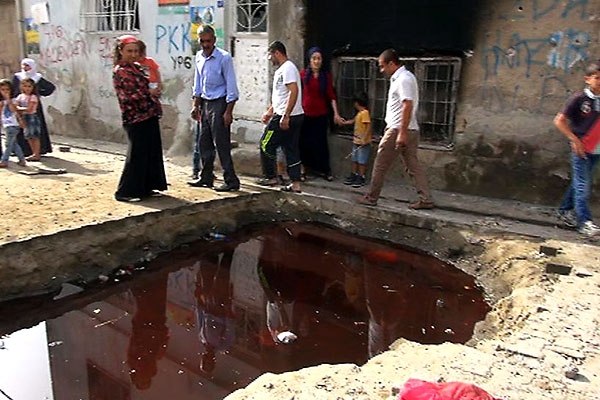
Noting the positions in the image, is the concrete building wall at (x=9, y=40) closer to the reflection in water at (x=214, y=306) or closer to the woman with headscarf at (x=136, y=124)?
the woman with headscarf at (x=136, y=124)

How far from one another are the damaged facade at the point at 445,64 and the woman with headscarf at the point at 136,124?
8.03 ft

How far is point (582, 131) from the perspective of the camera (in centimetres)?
485

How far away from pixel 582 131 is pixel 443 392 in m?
3.61

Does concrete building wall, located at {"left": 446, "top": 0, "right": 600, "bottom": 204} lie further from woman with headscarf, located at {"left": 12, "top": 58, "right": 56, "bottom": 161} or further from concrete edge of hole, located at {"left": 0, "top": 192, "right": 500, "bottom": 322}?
woman with headscarf, located at {"left": 12, "top": 58, "right": 56, "bottom": 161}

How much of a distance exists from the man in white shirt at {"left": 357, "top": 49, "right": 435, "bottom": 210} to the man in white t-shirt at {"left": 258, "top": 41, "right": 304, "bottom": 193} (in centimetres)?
99

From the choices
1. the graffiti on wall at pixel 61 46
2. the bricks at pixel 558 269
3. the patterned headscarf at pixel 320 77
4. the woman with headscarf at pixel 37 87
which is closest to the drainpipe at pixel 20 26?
the graffiti on wall at pixel 61 46

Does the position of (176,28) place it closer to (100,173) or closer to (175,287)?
(100,173)

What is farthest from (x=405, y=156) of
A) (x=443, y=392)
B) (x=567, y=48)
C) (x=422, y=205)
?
(x=443, y=392)

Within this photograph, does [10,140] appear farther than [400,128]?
Yes

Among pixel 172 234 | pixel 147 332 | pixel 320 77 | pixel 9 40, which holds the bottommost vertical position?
pixel 147 332

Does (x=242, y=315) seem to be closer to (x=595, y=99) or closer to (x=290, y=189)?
(x=290, y=189)

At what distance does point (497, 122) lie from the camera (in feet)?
20.1

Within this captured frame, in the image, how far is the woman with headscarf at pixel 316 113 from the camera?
22.7 ft

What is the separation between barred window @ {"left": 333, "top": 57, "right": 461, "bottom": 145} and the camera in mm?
6527
